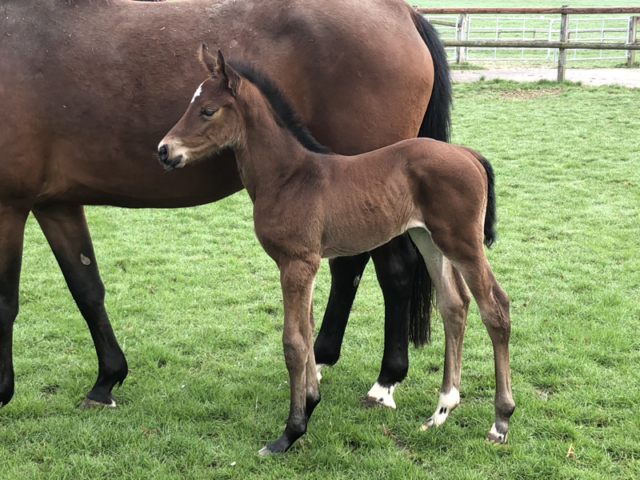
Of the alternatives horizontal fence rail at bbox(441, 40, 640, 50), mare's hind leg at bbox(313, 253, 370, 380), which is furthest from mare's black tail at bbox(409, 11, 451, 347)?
horizontal fence rail at bbox(441, 40, 640, 50)

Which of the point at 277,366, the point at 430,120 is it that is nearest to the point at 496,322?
the point at 430,120

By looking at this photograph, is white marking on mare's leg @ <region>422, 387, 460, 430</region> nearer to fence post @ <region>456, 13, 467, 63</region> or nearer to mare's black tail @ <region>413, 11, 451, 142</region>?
mare's black tail @ <region>413, 11, 451, 142</region>

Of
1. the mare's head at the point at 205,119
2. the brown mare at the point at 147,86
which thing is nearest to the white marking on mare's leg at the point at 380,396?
the brown mare at the point at 147,86

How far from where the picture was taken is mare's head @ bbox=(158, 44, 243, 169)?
2822 millimetres

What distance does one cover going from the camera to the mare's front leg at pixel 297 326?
299 centimetres

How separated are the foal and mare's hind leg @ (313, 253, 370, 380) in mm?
857

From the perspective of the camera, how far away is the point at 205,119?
2883mm

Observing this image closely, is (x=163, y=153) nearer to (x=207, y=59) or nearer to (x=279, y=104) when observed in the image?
(x=207, y=59)

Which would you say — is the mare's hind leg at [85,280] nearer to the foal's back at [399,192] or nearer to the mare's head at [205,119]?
the mare's head at [205,119]

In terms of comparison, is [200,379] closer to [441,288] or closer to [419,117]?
[441,288]

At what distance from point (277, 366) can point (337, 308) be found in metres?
0.58

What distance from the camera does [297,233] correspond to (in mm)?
2984

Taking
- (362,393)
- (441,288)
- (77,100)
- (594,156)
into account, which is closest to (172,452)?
(362,393)

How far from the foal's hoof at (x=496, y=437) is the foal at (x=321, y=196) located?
0.48m
